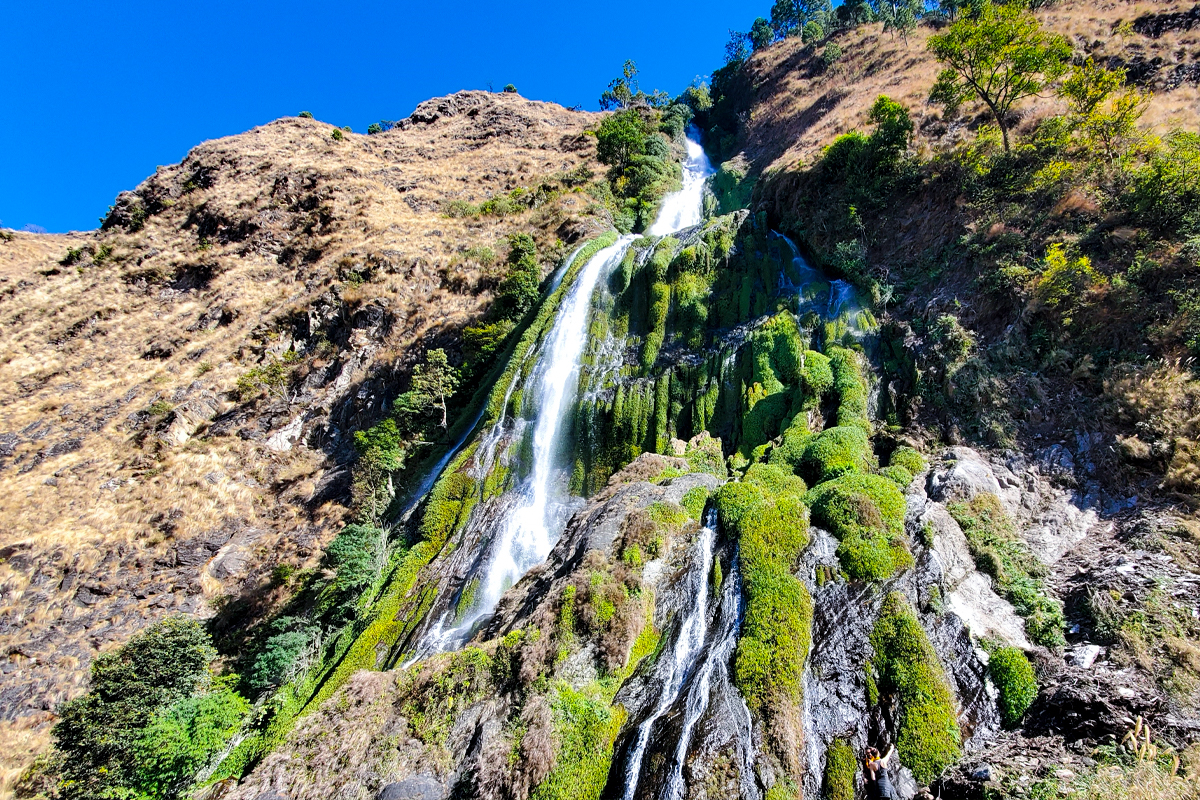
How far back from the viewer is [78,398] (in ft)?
112

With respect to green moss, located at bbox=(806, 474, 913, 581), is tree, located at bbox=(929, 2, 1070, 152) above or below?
above

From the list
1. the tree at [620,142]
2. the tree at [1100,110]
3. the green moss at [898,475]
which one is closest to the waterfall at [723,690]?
the green moss at [898,475]

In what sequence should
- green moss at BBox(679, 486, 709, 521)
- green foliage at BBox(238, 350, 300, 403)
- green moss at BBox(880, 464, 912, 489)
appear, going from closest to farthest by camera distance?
1. green moss at BBox(880, 464, 912, 489)
2. green moss at BBox(679, 486, 709, 521)
3. green foliage at BBox(238, 350, 300, 403)

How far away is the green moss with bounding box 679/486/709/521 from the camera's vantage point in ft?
43.2

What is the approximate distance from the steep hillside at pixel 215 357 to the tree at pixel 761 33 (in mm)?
→ 34316

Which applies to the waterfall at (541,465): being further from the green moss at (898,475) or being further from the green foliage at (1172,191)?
the green foliage at (1172,191)

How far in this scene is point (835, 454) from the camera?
13844 mm

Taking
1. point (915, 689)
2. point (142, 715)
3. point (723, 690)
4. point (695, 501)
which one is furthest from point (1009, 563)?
point (142, 715)

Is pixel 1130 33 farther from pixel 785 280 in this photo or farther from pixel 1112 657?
pixel 1112 657

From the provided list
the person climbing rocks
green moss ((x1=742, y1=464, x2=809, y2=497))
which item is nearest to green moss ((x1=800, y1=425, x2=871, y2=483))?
green moss ((x1=742, y1=464, x2=809, y2=497))

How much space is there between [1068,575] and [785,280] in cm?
1535

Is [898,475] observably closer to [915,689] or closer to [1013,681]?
[1013,681]

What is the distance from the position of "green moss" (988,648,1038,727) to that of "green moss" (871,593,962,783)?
86cm

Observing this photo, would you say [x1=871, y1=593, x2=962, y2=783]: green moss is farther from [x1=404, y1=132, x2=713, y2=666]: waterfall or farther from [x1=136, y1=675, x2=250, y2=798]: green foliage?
[x1=136, y1=675, x2=250, y2=798]: green foliage
